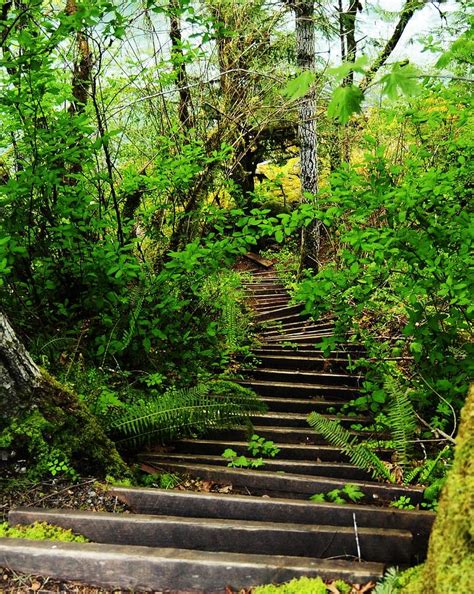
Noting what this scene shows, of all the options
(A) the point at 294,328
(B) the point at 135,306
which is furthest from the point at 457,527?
(A) the point at 294,328

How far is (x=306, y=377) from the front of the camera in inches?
246

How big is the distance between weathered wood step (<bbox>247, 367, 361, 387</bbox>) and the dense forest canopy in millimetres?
443

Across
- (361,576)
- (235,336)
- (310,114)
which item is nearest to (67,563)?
(361,576)

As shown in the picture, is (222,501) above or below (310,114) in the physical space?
below

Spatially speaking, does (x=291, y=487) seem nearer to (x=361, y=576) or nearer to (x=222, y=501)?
(x=222, y=501)

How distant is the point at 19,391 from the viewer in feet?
9.78

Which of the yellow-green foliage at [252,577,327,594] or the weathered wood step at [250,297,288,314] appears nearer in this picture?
the yellow-green foliage at [252,577,327,594]

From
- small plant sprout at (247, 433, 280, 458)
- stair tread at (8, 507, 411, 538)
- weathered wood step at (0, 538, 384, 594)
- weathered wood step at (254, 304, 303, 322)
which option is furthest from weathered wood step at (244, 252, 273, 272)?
weathered wood step at (0, 538, 384, 594)

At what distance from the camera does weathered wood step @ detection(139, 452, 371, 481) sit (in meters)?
3.97

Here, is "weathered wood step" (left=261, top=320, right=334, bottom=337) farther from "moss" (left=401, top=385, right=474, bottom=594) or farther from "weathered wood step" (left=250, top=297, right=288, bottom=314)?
"moss" (left=401, top=385, right=474, bottom=594)

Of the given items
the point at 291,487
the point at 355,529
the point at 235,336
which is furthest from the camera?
the point at 235,336

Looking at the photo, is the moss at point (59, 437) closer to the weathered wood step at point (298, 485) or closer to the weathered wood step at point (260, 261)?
the weathered wood step at point (298, 485)

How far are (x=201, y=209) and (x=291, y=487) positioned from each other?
400cm

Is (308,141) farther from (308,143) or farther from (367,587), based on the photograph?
(367,587)
